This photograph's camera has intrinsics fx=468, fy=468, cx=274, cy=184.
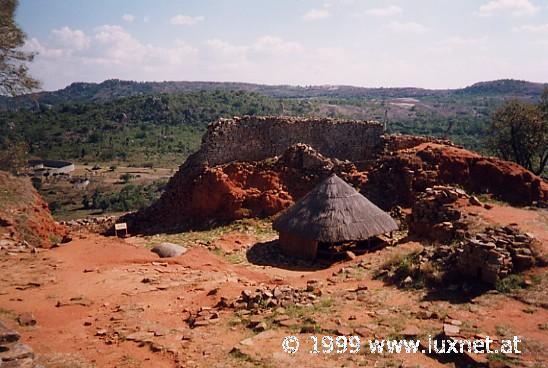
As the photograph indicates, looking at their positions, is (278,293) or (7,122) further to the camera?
(7,122)

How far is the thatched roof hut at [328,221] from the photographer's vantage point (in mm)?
13398

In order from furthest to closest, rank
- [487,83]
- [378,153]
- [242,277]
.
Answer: [487,83] < [378,153] < [242,277]

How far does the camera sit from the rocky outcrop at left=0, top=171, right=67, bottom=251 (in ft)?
46.6

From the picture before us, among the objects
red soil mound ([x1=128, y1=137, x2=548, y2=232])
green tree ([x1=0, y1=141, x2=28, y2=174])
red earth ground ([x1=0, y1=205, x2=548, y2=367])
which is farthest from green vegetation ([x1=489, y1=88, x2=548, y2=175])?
green tree ([x1=0, y1=141, x2=28, y2=174])

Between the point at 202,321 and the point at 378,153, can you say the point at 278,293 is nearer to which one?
the point at 202,321

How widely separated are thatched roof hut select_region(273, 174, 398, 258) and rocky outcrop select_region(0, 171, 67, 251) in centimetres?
764

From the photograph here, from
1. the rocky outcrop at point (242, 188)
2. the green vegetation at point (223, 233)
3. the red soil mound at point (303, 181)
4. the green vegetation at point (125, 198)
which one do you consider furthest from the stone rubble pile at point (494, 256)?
the green vegetation at point (125, 198)

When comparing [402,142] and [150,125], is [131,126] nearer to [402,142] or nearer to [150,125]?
[150,125]

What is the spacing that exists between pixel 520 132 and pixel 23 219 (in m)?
21.3

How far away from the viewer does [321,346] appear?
24.0ft

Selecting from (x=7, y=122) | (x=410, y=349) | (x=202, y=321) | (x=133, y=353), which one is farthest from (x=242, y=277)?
(x=7, y=122)

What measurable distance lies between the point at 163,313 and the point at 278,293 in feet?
7.70

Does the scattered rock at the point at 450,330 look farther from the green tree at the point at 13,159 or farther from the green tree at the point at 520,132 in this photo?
the green tree at the point at 520,132

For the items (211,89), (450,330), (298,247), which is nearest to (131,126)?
(298,247)
